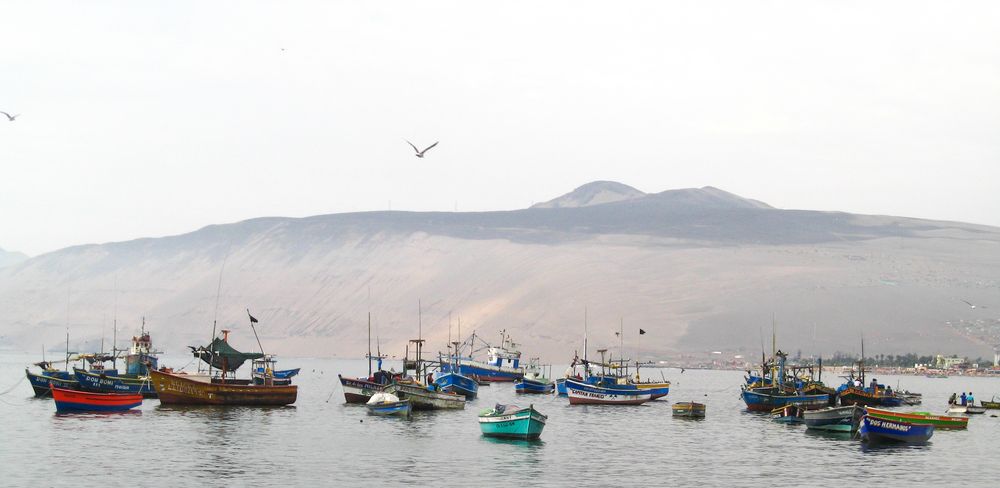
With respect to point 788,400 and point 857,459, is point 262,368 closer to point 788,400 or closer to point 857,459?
point 788,400

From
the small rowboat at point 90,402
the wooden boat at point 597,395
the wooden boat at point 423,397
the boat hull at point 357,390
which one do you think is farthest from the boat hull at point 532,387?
the small rowboat at point 90,402

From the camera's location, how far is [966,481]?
56938 mm

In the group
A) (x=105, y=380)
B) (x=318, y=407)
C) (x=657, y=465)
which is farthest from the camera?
(x=318, y=407)

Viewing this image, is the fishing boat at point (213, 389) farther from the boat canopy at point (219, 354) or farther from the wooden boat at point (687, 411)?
the wooden boat at point (687, 411)

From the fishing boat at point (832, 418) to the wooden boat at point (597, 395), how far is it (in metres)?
29.1

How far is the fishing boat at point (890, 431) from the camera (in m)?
69.4

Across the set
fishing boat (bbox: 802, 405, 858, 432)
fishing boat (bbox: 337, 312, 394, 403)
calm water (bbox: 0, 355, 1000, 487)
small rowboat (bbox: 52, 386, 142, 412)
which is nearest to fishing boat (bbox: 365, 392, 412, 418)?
calm water (bbox: 0, 355, 1000, 487)

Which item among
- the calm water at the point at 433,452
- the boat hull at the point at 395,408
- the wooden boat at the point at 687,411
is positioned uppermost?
the boat hull at the point at 395,408

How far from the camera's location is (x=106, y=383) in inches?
3568

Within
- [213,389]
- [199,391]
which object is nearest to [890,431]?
[213,389]

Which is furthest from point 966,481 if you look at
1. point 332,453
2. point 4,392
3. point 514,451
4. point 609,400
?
point 4,392

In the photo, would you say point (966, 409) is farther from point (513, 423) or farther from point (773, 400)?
point (513, 423)

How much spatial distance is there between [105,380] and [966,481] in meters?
60.9

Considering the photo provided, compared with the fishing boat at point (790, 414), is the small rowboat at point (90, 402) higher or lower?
higher
